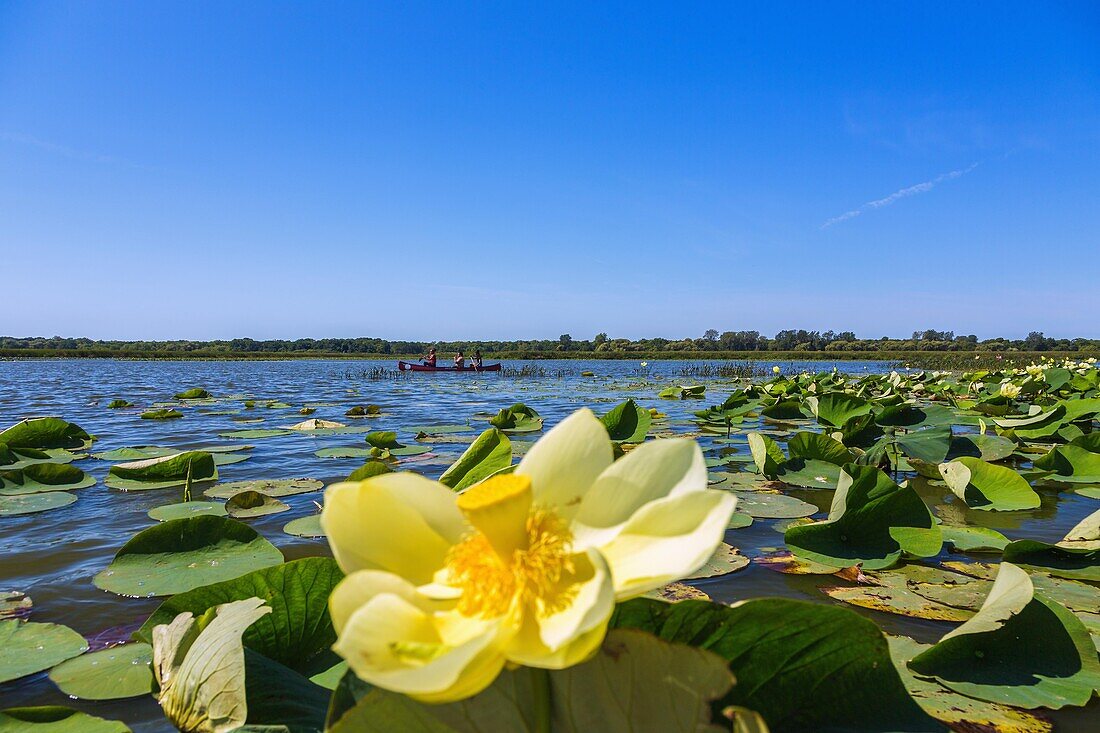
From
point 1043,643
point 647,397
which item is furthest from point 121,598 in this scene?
point 647,397

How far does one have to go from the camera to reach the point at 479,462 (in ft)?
3.98

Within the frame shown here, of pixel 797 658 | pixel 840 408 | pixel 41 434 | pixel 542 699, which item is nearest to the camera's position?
pixel 542 699

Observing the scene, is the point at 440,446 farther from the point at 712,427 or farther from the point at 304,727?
the point at 304,727

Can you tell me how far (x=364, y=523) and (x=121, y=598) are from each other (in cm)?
253

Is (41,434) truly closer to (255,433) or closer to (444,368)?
(255,433)

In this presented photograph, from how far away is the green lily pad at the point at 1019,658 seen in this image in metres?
1.43

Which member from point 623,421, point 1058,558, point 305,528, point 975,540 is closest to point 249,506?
point 305,528

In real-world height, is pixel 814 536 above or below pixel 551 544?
below

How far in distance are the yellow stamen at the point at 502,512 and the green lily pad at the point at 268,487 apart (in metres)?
4.06

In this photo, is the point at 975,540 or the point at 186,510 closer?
the point at 975,540

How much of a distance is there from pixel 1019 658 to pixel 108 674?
8.02ft

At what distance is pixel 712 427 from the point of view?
7.96 m

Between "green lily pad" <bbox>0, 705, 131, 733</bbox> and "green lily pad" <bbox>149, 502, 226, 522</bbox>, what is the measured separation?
239 centimetres

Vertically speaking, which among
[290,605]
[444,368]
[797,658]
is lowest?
[444,368]
